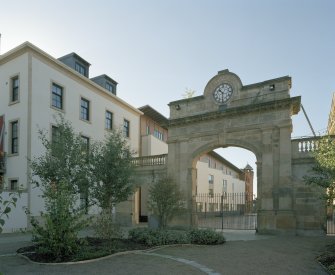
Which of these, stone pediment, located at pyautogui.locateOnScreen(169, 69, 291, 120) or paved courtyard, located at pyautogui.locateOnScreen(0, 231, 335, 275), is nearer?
paved courtyard, located at pyautogui.locateOnScreen(0, 231, 335, 275)

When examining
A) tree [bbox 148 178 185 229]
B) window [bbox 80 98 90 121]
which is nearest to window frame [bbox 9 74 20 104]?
window [bbox 80 98 90 121]

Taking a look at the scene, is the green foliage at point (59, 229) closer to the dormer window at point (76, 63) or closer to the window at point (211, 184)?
the dormer window at point (76, 63)

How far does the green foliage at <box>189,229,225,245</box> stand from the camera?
1376cm

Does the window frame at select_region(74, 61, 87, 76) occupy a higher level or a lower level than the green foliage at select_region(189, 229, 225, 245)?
higher

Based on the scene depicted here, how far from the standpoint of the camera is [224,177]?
168 feet

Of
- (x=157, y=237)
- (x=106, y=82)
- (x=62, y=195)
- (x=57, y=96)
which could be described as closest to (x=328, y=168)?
(x=157, y=237)

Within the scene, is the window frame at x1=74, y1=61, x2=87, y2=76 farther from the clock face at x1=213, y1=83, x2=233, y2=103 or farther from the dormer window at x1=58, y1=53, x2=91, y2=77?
the clock face at x1=213, y1=83, x2=233, y2=103

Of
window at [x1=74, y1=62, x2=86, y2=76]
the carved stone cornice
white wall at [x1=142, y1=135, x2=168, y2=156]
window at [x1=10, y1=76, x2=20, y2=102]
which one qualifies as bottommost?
white wall at [x1=142, y1=135, x2=168, y2=156]

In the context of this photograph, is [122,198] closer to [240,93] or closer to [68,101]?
[240,93]

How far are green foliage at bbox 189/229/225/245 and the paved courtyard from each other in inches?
25.7

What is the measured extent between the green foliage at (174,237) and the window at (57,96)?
510 inches

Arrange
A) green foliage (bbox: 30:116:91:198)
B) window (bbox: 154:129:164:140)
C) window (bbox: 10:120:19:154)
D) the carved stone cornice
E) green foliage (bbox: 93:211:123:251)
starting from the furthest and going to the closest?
window (bbox: 154:129:164:140) < window (bbox: 10:120:19:154) < the carved stone cornice < green foliage (bbox: 30:116:91:198) < green foliage (bbox: 93:211:123:251)

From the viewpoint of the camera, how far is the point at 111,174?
12.7 metres

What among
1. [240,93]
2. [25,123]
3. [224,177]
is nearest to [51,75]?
[25,123]
